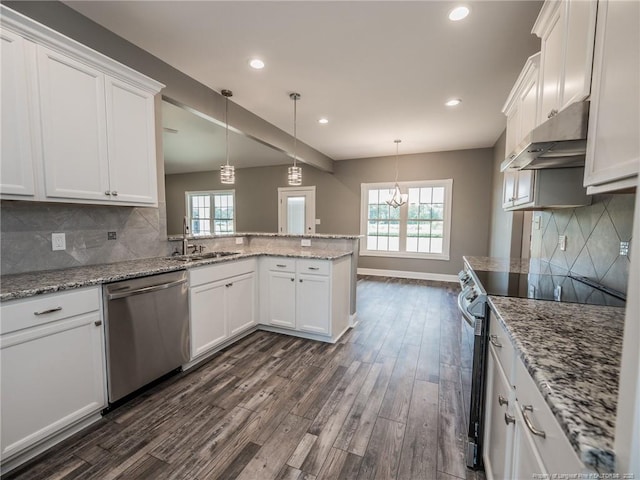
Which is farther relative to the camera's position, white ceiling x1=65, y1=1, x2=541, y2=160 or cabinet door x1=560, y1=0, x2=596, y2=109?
white ceiling x1=65, y1=1, x2=541, y2=160

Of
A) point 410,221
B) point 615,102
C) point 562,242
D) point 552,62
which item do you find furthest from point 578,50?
point 410,221

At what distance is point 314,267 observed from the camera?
2896mm

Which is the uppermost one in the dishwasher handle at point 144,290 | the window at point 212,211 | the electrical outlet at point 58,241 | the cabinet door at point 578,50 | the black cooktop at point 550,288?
the cabinet door at point 578,50

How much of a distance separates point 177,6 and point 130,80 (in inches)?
25.8

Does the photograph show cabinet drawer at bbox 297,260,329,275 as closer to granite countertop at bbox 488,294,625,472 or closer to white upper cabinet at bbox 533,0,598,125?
granite countertop at bbox 488,294,625,472

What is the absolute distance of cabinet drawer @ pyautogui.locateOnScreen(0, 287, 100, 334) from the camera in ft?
4.43

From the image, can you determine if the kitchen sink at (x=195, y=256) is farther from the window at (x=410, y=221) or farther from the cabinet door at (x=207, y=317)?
the window at (x=410, y=221)

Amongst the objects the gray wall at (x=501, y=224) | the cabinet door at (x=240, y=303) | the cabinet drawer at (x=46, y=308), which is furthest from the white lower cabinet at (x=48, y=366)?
the gray wall at (x=501, y=224)

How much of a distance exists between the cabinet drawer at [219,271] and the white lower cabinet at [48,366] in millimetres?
732

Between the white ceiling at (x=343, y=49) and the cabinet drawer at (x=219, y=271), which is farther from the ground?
the white ceiling at (x=343, y=49)

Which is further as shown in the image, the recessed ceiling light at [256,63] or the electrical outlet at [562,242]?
the recessed ceiling light at [256,63]

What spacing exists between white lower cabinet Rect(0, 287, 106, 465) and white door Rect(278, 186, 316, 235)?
5.42 metres

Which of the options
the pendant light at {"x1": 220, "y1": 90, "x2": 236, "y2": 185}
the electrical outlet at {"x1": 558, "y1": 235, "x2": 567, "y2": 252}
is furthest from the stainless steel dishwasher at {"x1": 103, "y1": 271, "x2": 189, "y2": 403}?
the electrical outlet at {"x1": 558, "y1": 235, "x2": 567, "y2": 252}

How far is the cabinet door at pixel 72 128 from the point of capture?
1.70 meters
